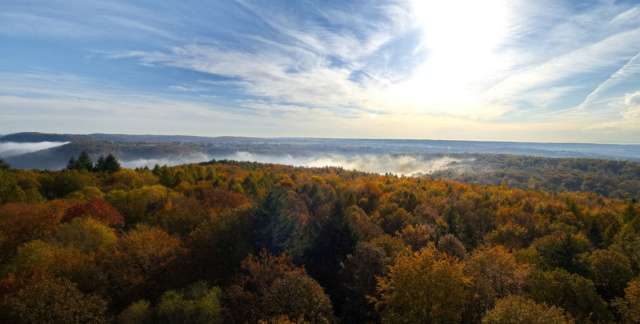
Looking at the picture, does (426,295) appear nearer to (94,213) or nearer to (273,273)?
(273,273)

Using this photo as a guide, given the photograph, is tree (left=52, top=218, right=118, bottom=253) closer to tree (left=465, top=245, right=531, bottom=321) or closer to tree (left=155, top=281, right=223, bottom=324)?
tree (left=155, top=281, right=223, bottom=324)

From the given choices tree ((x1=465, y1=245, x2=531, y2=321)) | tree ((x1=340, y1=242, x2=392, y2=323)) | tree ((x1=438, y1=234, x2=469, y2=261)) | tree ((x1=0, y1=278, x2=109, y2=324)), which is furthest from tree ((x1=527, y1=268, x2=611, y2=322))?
tree ((x1=0, y1=278, x2=109, y2=324))

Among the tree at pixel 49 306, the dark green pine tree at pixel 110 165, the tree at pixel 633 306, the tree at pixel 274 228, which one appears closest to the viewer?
the tree at pixel 49 306

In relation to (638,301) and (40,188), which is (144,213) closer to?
(40,188)

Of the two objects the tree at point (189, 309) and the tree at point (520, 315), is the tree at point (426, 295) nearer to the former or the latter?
the tree at point (520, 315)

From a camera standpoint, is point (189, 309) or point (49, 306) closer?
point (49, 306)

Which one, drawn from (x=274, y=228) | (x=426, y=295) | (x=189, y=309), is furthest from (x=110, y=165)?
(x=426, y=295)

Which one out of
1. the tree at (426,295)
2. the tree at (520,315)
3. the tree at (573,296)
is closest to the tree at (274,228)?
the tree at (426,295)
